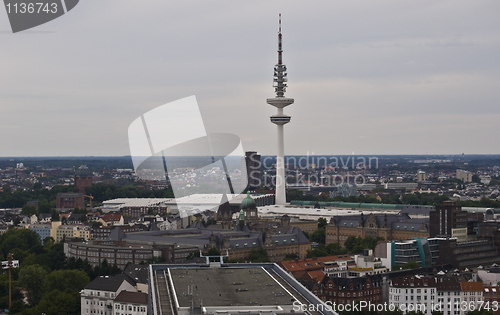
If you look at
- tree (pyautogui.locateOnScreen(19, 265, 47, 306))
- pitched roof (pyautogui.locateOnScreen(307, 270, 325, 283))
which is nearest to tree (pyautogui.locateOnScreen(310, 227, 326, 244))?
pitched roof (pyautogui.locateOnScreen(307, 270, 325, 283))

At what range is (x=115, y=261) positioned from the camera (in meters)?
73.6

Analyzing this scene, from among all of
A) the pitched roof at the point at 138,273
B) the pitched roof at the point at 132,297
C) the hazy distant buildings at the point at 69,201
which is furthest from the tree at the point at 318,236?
the hazy distant buildings at the point at 69,201

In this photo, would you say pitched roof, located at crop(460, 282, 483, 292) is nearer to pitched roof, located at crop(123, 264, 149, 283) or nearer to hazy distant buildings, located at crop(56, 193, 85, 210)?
pitched roof, located at crop(123, 264, 149, 283)

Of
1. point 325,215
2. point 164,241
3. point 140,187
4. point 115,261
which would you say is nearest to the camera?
point 115,261

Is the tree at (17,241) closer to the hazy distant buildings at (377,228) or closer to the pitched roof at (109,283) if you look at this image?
the pitched roof at (109,283)

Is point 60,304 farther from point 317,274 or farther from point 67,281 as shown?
point 317,274

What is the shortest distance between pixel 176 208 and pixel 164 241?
50658 millimetres

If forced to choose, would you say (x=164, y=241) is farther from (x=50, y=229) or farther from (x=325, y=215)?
(x=325, y=215)

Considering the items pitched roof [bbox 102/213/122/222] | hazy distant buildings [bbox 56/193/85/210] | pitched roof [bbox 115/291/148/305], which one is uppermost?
hazy distant buildings [bbox 56/193/85/210]

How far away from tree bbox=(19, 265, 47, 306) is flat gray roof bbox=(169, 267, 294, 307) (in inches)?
862

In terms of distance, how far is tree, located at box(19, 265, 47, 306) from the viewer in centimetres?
6011

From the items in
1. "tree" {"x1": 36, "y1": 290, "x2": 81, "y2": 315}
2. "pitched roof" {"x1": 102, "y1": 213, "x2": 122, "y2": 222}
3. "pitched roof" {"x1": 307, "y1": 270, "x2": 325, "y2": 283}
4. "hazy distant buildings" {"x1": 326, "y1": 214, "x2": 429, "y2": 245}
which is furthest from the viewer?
"pitched roof" {"x1": 102, "y1": 213, "x2": 122, "y2": 222}

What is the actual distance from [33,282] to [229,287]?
95.7 feet

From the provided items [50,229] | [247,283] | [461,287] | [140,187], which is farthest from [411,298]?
[140,187]
